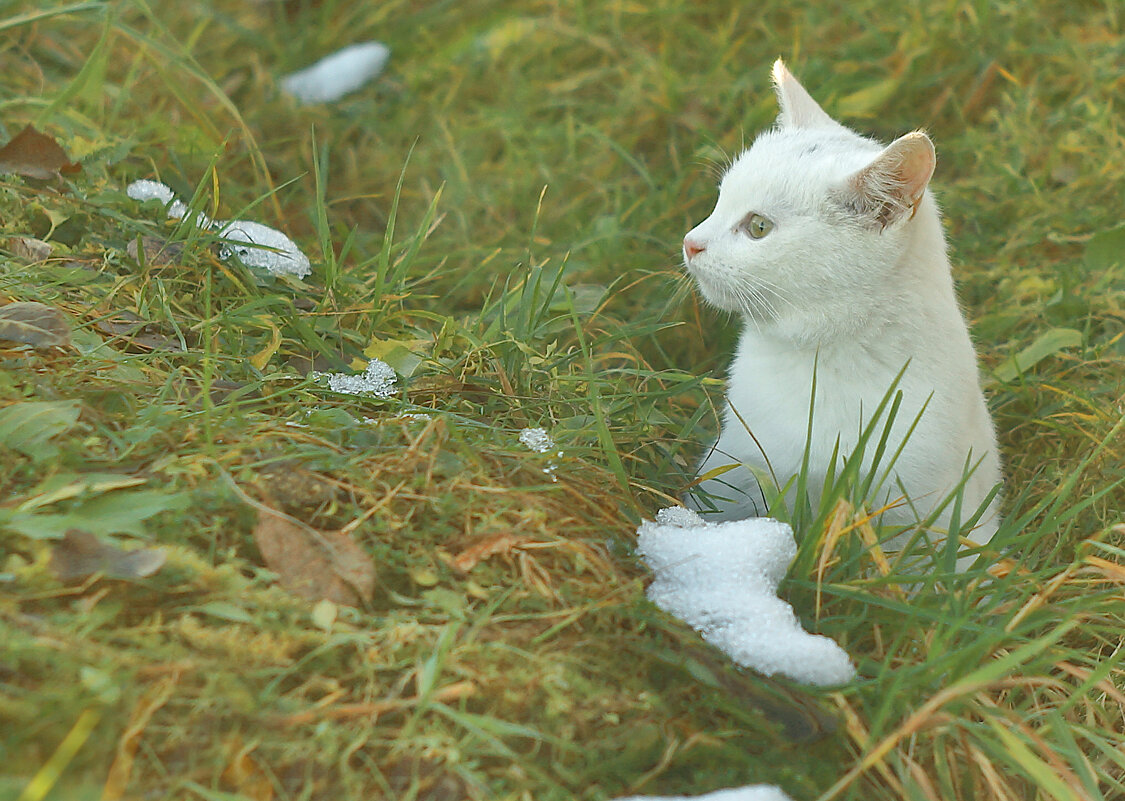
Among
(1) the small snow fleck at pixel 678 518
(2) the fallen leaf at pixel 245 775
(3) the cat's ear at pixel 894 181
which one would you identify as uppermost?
(3) the cat's ear at pixel 894 181

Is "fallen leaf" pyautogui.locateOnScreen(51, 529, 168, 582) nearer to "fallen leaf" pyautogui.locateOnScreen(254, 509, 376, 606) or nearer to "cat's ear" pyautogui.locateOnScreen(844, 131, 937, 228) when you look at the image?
"fallen leaf" pyautogui.locateOnScreen(254, 509, 376, 606)

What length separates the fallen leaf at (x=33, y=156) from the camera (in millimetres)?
2373

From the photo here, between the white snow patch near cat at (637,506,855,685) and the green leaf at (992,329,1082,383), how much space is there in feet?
4.12

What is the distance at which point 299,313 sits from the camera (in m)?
2.24

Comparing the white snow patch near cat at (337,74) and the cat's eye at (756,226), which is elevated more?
the cat's eye at (756,226)

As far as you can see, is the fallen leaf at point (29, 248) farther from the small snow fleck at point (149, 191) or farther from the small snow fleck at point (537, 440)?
the small snow fleck at point (537, 440)

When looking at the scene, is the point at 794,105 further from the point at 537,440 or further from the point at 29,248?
the point at 29,248

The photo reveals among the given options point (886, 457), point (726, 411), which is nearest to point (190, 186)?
point (726, 411)

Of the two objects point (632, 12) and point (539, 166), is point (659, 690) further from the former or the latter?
point (632, 12)

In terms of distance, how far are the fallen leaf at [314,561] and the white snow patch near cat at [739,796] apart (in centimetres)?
51

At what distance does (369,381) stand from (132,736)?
0.95 meters

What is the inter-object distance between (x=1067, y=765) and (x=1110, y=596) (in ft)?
1.35

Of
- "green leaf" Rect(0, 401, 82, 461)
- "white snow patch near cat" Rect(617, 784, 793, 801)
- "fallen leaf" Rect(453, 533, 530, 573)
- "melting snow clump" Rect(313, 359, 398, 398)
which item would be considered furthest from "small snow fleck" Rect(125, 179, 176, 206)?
"white snow patch near cat" Rect(617, 784, 793, 801)

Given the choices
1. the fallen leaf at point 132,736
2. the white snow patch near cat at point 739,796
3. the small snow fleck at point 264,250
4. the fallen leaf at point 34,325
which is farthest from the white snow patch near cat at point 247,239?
the white snow patch near cat at point 739,796
